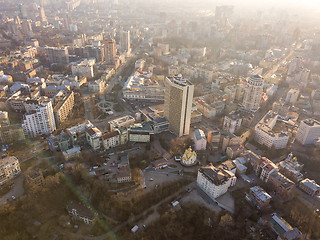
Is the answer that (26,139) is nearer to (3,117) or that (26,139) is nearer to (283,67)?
(3,117)

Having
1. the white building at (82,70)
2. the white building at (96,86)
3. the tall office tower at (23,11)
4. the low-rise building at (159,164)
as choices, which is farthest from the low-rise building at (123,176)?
the tall office tower at (23,11)

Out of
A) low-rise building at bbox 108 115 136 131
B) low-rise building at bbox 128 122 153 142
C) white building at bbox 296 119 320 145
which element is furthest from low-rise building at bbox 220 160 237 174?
low-rise building at bbox 108 115 136 131

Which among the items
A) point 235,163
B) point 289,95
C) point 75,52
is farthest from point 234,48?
point 235,163

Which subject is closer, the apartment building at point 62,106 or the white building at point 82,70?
the apartment building at point 62,106

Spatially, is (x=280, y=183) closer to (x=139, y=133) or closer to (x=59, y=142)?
(x=139, y=133)

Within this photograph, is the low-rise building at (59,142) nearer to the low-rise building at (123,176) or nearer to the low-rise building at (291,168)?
the low-rise building at (123,176)

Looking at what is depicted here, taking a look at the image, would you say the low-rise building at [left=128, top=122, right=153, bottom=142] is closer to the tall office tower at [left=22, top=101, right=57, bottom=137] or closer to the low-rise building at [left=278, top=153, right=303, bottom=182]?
the tall office tower at [left=22, top=101, right=57, bottom=137]
